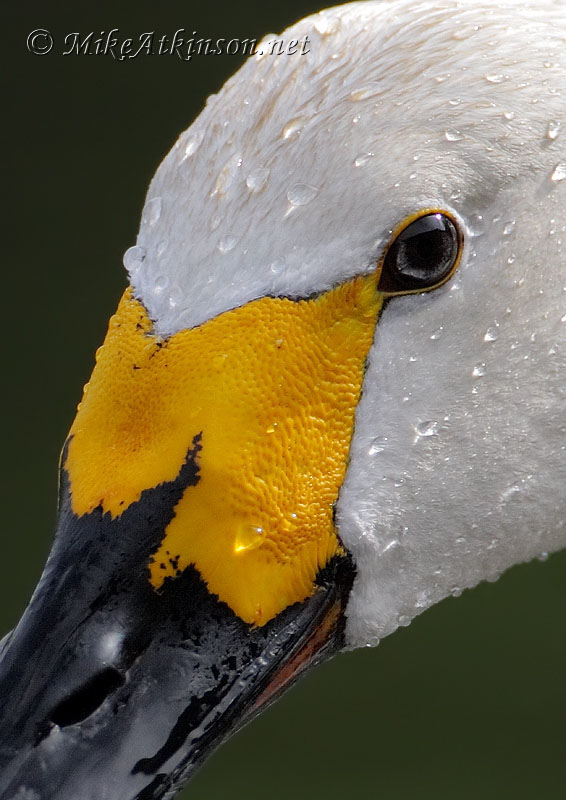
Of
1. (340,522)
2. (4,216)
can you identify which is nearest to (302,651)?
(340,522)

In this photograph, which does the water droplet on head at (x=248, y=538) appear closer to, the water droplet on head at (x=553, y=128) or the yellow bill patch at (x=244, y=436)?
the yellow bill patch at (x=244, y=436)

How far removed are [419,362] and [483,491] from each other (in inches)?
9.6

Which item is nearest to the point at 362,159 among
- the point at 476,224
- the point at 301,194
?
the point at 301,194

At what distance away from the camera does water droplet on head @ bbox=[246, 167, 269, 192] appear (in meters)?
1.91

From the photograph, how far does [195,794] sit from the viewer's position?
562 cm

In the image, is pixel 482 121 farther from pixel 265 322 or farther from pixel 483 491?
pixel 483 491

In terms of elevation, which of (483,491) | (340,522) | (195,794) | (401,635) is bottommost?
(401,635)

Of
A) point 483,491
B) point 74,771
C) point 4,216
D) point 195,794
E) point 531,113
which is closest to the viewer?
point 74,771

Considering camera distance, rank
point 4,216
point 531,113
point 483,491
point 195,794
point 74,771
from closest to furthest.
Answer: point 74,771, point 531,113, point 483,491, point 195,794, point 4,216

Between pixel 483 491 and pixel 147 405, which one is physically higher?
pixel 147 405

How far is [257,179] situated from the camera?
6.29 feet

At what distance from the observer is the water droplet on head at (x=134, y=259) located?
6.59ft

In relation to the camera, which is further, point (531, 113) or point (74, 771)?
point (531, 113)

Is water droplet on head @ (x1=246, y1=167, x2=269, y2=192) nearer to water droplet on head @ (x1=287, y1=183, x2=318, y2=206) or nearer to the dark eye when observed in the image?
water droplet on head @ (x1=287, y1=183, x2=318, y2=206)
